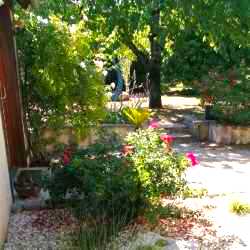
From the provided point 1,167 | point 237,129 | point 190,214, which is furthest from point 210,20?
point 1,167

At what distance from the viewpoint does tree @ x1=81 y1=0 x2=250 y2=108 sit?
11055 mm

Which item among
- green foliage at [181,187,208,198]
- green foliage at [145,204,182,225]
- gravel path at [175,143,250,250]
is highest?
green foliage at [145,204,182,225]

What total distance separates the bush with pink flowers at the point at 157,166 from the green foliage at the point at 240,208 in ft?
2.56

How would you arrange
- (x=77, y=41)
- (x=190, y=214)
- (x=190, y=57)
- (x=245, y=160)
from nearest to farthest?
(x=190, y=214)
(x=77, y=41)
(x=245, y=160)
(x=190, y=57)

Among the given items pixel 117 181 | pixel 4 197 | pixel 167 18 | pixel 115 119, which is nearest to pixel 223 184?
pixel 117 181

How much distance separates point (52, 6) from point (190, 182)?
22.3ft

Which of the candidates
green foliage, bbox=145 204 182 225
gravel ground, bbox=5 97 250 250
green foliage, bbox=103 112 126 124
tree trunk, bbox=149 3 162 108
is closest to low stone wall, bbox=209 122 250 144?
green foliage, bbox=103 112 126 124

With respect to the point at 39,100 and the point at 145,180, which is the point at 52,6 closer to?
the point at 39,100

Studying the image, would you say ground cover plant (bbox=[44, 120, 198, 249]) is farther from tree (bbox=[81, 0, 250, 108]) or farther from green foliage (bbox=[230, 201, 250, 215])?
tree (bbox=[81, 0, 250, 108])

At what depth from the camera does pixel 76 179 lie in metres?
4.94

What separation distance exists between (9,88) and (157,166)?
2.64 meters

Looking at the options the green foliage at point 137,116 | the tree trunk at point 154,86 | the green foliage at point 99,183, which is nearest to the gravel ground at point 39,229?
the green foliage at point 99,183

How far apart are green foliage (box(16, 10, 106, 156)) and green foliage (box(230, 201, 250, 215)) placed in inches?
119

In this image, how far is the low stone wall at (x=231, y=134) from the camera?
9953 millimetres
